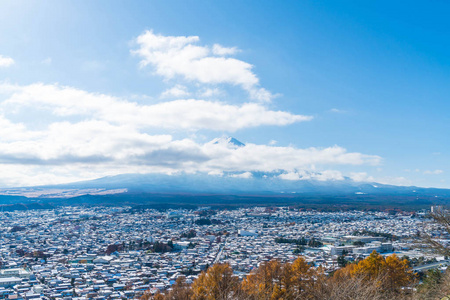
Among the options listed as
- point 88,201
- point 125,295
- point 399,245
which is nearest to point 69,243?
point 125,295

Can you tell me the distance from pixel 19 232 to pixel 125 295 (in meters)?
30.0

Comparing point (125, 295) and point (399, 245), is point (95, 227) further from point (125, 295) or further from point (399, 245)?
point (399, 245)

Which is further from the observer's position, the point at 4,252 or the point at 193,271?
the point at 4,252

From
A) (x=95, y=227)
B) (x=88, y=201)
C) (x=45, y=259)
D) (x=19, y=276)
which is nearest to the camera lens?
(x=19, y=276)

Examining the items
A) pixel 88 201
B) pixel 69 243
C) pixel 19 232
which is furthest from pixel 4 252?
pixel 88 201

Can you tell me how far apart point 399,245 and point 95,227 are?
34.5 metres

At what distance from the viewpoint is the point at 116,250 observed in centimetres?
2736

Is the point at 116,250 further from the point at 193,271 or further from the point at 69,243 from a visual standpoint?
the point at 193,271

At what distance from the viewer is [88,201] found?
8200 centimetres

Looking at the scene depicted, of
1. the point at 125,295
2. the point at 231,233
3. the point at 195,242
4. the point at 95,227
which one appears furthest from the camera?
the point at 95,227

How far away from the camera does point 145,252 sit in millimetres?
26141

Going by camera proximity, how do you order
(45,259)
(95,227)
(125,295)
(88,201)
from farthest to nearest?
1. (88,201)
2. (95,227)
3. (45,259)
4. (125,295)

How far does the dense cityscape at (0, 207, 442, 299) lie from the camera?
16.3 meters

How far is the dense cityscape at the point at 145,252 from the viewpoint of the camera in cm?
1634
